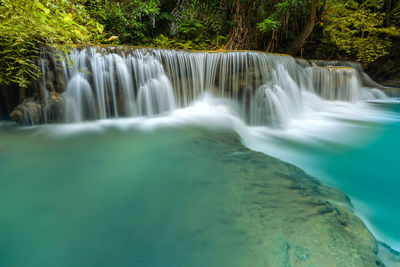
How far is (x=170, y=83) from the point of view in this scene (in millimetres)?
5590

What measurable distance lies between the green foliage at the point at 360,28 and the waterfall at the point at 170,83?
6284 millimetres

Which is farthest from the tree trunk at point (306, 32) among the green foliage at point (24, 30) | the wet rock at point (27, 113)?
the wet rock at point (27, 113)

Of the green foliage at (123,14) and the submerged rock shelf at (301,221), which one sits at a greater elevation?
the green foliage at (123,14)

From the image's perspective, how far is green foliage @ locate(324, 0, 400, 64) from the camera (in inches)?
391

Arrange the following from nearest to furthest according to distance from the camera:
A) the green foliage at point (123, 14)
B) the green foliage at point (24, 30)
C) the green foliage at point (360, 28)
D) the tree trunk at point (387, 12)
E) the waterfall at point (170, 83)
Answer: the green foliage at point (24, 30), the waterfall at point (170, 83), the green foliage at point (123, 14), the green foliage at point (360, 28), the tree trunk at point (387, 12)

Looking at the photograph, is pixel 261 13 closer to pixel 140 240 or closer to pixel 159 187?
pixel 159 187

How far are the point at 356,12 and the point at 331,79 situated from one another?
5.12m

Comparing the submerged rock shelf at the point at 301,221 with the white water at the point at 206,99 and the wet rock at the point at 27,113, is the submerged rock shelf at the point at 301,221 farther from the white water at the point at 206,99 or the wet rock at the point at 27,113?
the wet rock at the point at 27,113

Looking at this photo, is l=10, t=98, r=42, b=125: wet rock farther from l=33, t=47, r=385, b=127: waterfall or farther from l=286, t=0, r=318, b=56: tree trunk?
l=286, t=0, r=318, b=56: tree trunk

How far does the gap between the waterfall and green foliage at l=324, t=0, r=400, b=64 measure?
628cm

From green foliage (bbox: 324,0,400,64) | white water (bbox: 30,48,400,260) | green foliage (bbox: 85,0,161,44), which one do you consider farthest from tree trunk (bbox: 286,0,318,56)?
green foliage (bbox: 85,0,161,44)

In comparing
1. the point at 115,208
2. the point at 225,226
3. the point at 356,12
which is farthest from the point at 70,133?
the point at 356,12

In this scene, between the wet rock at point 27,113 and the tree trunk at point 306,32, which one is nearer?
the wet rock at point 27,113

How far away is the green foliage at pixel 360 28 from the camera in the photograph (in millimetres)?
9930
